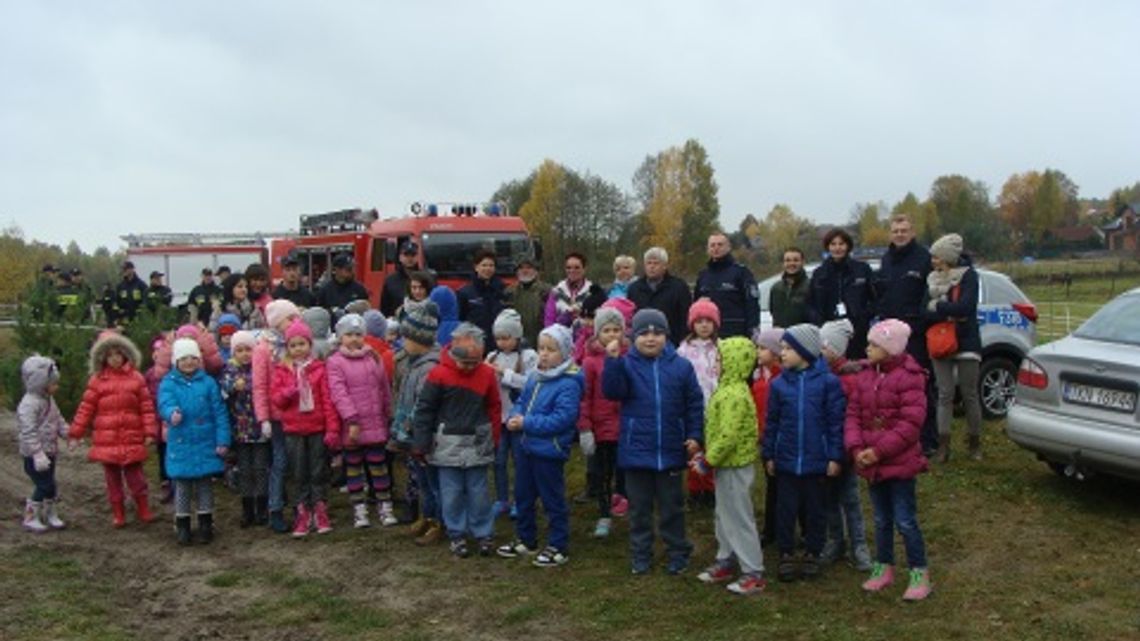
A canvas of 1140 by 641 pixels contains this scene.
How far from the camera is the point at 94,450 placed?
752 centimetres

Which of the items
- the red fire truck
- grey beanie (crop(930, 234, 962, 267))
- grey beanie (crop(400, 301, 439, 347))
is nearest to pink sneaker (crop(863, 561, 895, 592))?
grey beanie (crop(930, 234, 962, 267))

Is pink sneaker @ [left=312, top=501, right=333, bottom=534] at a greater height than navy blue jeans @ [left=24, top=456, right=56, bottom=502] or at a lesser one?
lesser

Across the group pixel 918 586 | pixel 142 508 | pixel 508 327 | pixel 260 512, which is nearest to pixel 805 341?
pixel 918 586

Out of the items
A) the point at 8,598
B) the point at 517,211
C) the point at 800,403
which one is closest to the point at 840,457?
the point at 800,403

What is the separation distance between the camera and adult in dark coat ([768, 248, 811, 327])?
790 cm

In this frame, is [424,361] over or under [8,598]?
over

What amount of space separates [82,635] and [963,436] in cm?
748

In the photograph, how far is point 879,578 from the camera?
5430mm

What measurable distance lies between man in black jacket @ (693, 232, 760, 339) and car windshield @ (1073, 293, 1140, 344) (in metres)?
2.46

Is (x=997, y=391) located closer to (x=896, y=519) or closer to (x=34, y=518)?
(x=896, y=519)

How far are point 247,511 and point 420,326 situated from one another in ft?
7.12

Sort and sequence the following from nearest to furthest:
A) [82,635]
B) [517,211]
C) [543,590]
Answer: [82,635] < [543,590] < [517,211]

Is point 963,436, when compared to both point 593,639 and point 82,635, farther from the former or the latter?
point 82,635

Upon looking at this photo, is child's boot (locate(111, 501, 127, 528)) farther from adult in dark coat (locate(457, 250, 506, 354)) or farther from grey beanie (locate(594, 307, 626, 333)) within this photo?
grey beanie (locate(594, 307, 626, 333))
